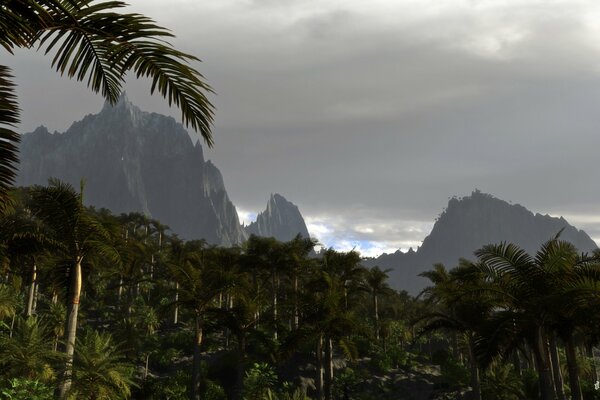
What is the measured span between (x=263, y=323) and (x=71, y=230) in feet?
48.0

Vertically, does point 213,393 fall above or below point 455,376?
below

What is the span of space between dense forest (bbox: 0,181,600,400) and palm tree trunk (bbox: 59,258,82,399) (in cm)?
4

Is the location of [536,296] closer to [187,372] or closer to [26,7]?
[26,7]

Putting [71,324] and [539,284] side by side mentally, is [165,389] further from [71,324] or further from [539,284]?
[539,284]

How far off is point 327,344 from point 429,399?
11208mm

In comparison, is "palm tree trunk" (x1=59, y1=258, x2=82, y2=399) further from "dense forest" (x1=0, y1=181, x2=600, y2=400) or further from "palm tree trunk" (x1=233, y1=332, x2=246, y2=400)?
"palm tree trunk" (x1=233, y1=332, x2=246, y2=400)

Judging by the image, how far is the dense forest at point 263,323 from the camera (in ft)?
49.4

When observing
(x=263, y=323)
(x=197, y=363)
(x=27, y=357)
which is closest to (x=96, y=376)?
(x=27, y=357)

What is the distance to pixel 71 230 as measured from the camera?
1517 cm

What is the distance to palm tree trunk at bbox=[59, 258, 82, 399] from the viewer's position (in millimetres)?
14859

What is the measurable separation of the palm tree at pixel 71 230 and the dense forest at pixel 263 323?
38 millimetres

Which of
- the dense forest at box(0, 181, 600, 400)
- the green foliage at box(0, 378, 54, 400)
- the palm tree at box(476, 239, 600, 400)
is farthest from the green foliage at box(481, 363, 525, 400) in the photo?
the green foliage at box(0, 378, 54, 400)

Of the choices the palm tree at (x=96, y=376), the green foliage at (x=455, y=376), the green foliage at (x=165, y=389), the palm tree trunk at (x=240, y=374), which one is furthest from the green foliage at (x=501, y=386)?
the palm tree at (x=96, y=376)

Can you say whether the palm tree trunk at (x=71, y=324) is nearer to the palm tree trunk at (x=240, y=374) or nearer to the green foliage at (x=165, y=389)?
the green foliage at (x=165, y=389)
